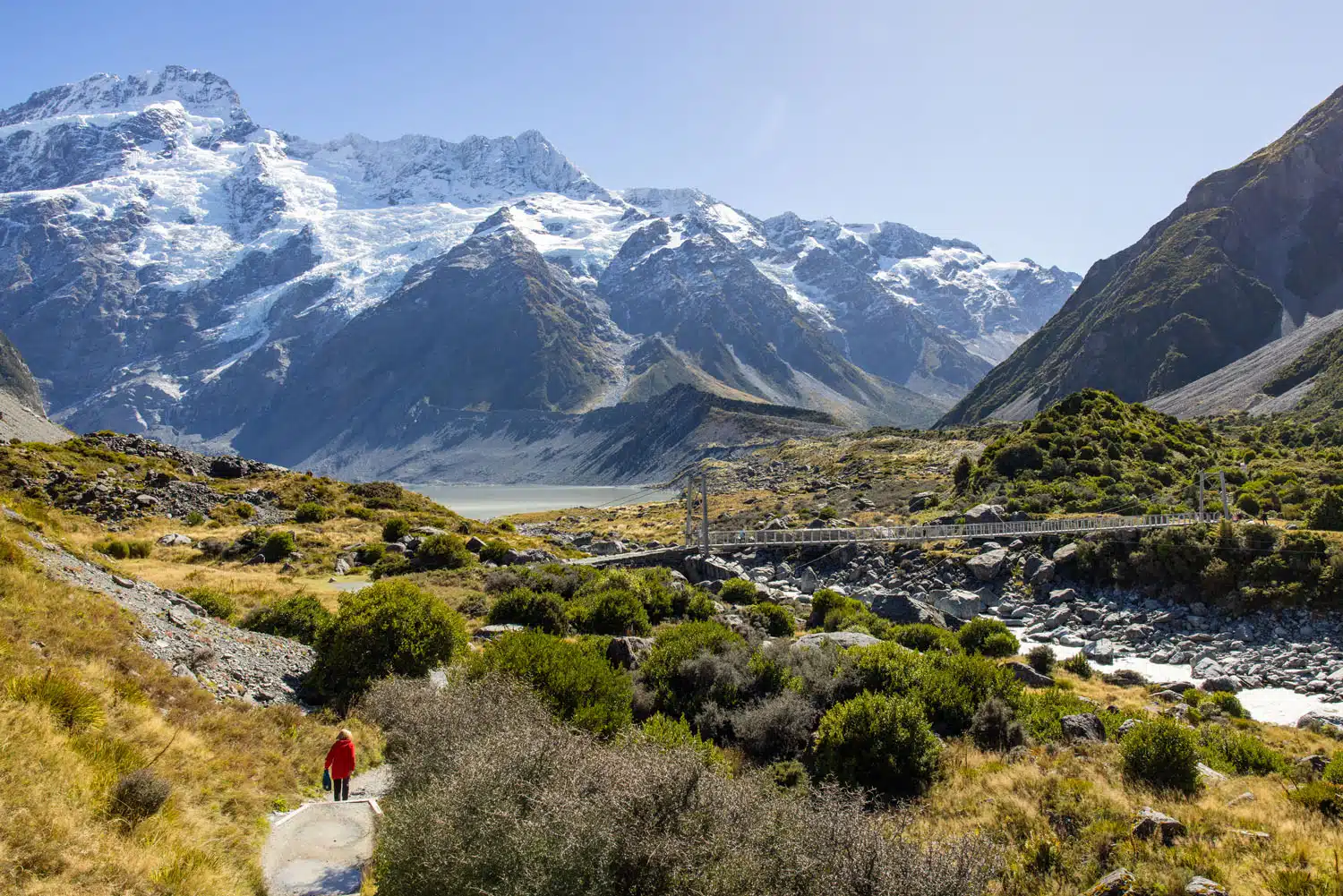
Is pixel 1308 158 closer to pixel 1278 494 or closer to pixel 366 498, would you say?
pixel 1278 494

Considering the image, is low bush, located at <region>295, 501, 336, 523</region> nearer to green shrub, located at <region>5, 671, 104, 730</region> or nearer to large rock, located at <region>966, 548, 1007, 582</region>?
green shrub, located at <region>5, 671, 104, 730</region>

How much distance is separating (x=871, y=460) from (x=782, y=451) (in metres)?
54.2

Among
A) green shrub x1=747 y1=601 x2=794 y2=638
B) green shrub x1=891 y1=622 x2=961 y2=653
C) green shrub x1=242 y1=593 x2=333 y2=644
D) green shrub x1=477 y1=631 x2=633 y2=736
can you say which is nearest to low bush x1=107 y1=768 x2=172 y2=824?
green shrub x1=477 y1=631 x2=633 y2=736

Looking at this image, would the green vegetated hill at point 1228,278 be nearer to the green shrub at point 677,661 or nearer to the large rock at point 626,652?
the green shrub at point 677,661

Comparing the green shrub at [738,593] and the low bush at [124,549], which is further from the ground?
the low bush at [124,549]

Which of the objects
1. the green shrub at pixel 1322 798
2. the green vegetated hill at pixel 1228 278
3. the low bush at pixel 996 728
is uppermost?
the green vegetated hill at pixel 1228 278

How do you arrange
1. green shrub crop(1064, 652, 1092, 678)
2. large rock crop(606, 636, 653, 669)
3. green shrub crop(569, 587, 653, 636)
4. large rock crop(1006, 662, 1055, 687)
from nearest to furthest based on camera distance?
1. large rock crop(606, 636, 653, 669)
2. large rock crop(1006, 662, 1055, 687)
3. green shrub crop(569, 587, 653, 636)
4. green shrub crop(1064, 652, 1092, 678)

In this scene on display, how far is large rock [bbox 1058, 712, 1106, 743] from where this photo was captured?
1546 cm

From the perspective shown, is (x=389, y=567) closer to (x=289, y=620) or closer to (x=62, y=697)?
(x=289, y=620)

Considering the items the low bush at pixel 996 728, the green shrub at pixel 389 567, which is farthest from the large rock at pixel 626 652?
the green shrub at pixel 389 567

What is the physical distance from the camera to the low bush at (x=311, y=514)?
42281mm

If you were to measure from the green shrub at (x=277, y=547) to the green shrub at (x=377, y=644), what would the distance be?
17420 millimetres

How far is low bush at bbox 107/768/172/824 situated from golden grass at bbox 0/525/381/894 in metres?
0.12

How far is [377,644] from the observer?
53.5 feet
